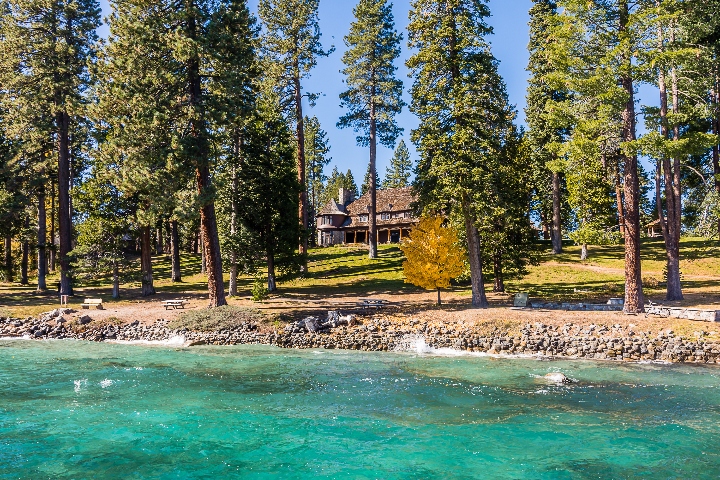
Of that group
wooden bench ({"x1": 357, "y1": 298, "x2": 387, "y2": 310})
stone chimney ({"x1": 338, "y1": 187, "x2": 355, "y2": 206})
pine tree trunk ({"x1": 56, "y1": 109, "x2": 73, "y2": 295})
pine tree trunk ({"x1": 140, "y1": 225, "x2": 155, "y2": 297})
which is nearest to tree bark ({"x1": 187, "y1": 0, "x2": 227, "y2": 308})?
wooden bench ({"x1": 357, "y1": 298, "x2": 387, "y2": 310})

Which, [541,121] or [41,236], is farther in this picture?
[541,121]

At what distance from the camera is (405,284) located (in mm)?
35000

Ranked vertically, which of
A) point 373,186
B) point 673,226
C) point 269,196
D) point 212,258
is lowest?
point 212,258

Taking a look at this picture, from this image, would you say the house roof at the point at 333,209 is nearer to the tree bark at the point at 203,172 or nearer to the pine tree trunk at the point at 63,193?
the pine tree trunk at the point at 63,193

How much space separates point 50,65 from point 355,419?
3272 centimetres

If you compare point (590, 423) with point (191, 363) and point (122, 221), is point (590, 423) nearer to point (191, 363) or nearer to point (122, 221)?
point (191, 363)

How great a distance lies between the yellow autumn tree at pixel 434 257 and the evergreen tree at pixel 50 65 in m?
23.2

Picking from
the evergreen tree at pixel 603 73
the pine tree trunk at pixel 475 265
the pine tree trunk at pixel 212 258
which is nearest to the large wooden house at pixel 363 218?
the pine tree trunk at pixel 475 265

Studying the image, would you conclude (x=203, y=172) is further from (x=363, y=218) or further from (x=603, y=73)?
(x=363, y=218)

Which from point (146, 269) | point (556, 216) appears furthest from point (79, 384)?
point (556, 216)

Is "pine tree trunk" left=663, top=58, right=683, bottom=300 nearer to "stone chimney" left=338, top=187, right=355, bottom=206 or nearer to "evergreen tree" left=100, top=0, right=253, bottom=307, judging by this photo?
"evergreen tree" left=100, top=0, right=253, bottom=307

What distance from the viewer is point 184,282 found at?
41.3m

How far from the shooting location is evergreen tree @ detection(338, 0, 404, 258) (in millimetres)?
44094

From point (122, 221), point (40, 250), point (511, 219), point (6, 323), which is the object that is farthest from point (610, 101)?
point (40, 250)
